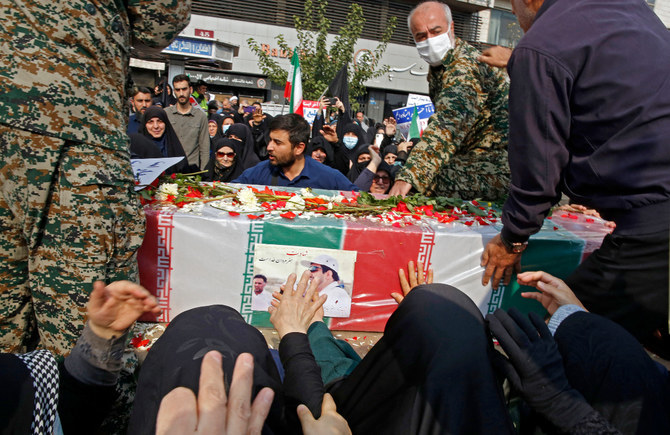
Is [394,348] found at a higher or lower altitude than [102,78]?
lower

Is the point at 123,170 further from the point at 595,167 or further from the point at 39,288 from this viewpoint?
the point at 595,167

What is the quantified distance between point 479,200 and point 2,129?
278 cm

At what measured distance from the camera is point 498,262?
7.52ft

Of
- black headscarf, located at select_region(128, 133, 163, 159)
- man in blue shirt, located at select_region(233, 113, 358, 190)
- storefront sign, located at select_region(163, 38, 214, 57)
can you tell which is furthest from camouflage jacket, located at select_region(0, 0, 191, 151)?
storefront sign, located at select_region(163, 38, 214, 57)

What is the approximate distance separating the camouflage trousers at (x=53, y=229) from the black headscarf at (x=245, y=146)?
4.40 metres

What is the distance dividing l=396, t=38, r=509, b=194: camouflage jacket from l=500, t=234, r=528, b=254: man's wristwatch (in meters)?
0.74

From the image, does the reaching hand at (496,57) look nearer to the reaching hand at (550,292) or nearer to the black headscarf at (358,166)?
the reaching hand at (550,292)

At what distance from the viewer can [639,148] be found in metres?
1.57

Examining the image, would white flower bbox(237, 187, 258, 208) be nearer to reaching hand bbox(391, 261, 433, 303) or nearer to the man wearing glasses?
the man wearing glasses

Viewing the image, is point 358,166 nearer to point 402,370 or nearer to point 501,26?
point 402,370

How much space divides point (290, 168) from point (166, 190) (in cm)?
153

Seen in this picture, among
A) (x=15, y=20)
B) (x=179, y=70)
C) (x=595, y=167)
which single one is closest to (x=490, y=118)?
(x=595, y=167)

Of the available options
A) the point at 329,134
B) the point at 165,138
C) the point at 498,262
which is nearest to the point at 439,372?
the point at 498,262

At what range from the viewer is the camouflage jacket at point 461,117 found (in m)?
2.72
